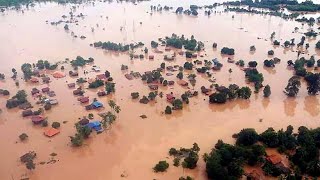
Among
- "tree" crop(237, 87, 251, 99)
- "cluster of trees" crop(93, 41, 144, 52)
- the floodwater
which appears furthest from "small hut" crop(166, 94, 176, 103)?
"cluster of trees" crop(93, 41, 144, 52)

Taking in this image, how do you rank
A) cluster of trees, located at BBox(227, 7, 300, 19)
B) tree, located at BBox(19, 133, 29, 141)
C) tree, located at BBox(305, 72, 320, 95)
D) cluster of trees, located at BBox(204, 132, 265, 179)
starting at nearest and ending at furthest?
cluster of trees, located at BBox(204, 132, 265, 179), tree, located at BBox(19, 133, 29, 141), tree, located at BBox(305, 72, 320, 95), cluster of trees, located at BBox(227, 7, 300, 19)

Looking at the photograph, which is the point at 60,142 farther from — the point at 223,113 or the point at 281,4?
the point at 281,4

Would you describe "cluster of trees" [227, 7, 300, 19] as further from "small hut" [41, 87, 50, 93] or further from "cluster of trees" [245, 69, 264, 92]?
"small hut" [41, 87, 50, 93]

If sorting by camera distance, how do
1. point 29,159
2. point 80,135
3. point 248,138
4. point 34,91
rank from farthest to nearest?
1. point 34,91
2. point 80,135
3. point 248,138
4. point 29,159

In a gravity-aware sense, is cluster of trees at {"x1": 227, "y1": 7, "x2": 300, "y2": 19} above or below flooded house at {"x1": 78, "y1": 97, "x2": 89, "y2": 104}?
above

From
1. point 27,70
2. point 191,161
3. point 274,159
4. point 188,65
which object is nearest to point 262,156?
point 274,159

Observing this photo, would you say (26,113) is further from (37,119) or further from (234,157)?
(234,157)
